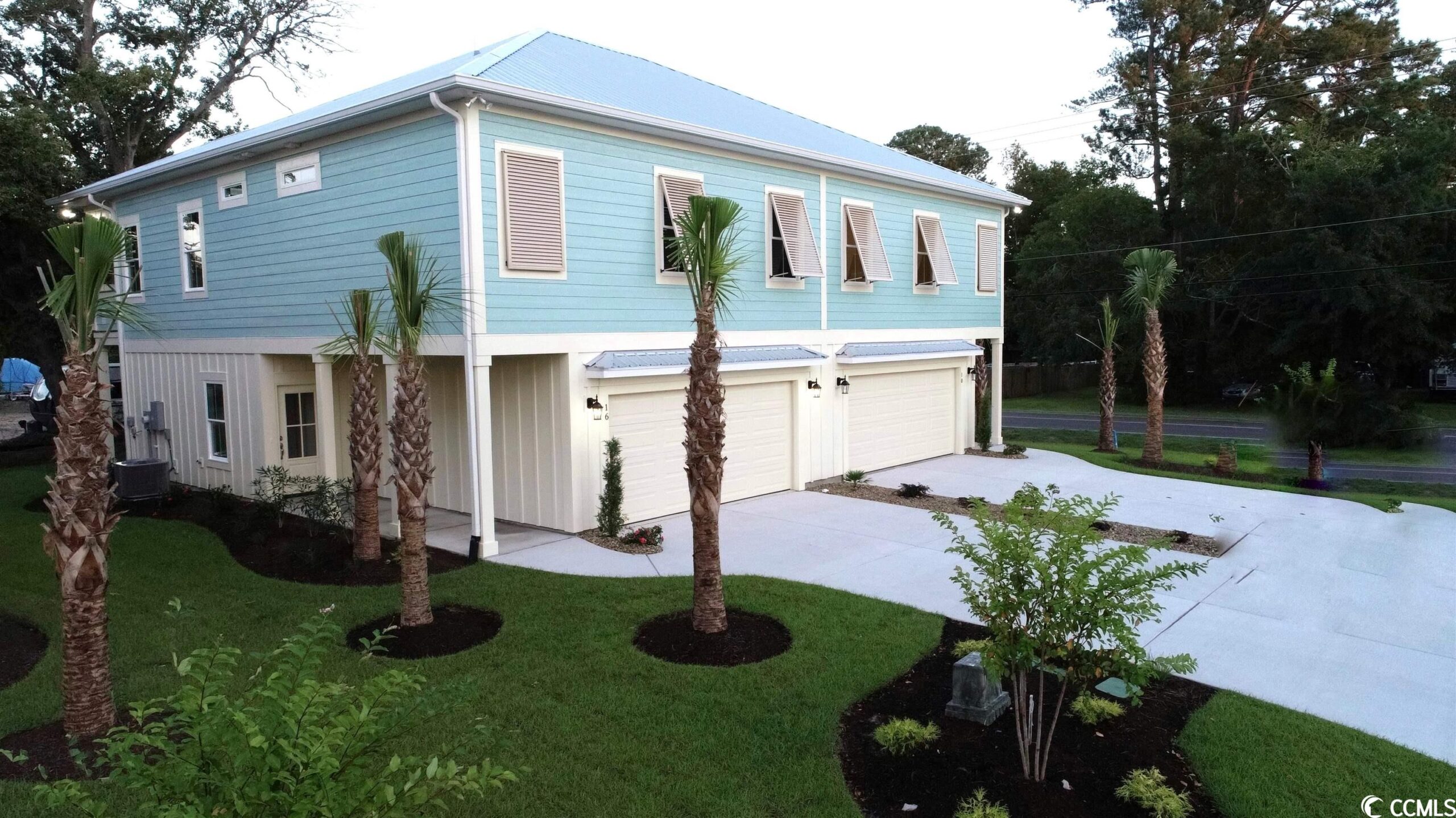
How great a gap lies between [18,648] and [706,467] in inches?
224

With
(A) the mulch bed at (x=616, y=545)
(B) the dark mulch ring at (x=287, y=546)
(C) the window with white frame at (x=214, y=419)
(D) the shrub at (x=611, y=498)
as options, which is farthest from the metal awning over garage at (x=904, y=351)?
(C) the window with white frame at (x=214, y=419)

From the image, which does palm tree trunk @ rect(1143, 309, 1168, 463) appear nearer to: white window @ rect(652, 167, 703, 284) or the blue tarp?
white window @ rect(652, 167, 703, 284)

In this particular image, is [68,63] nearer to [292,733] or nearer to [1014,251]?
[292,733]

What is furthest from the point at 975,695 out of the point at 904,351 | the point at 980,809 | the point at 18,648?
the point at 904,351

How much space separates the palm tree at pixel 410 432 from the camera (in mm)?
7309

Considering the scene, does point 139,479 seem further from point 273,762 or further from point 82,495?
point 273,762

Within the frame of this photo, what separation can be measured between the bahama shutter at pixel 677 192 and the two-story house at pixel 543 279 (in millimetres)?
32

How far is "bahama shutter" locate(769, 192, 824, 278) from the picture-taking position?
13555 mm

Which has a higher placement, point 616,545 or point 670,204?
point 670,204

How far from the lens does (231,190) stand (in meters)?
13.2

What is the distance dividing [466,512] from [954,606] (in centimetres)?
727

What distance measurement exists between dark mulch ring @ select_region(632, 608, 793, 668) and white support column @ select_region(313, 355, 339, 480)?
6683mm

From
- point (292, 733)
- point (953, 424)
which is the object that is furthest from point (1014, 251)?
point (292, 733)

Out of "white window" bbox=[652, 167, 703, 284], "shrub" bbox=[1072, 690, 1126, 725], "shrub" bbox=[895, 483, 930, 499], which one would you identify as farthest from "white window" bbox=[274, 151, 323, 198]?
"shrub" bbox=[1072, 690, 1126, 725]
